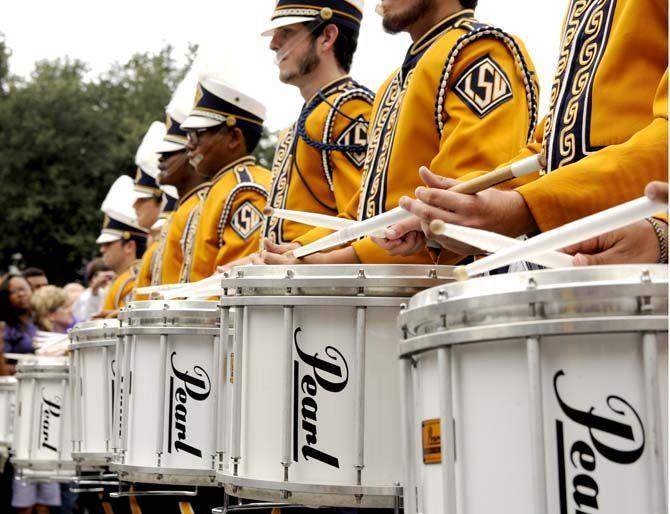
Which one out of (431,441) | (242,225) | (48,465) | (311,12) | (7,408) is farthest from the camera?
(7,408)

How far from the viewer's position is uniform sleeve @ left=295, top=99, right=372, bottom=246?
4.99m

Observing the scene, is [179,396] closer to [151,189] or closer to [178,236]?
[178,236]

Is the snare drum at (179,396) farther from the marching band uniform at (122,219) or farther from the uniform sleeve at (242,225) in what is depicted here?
the marching band uniform at (122,219)

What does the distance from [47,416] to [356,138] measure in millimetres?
3060

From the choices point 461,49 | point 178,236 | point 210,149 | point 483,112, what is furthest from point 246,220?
point 483,112

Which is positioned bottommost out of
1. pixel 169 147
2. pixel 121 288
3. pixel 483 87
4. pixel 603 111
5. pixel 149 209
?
pixel 603 111

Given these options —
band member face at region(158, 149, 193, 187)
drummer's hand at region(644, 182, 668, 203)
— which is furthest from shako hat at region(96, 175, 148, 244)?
drummer's hand at region(644, 182, 668, 203)

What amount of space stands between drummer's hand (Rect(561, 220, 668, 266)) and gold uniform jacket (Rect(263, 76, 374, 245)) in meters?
2.54

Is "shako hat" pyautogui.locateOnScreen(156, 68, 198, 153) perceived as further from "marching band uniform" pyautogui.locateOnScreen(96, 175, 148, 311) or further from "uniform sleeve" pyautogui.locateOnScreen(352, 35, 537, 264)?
"uniform sleeve" pyautogui.locateOnScreen(352, 35, 537, 264)

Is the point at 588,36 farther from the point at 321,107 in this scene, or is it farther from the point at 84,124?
the point at 84,124

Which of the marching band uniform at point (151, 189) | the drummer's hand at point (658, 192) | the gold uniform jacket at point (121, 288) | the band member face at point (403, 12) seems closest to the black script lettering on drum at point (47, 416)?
the marching band uniform at point (151, 189)

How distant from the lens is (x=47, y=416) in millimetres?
7250

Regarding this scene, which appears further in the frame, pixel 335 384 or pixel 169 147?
pixel 169 147

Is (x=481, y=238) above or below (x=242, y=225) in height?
below
